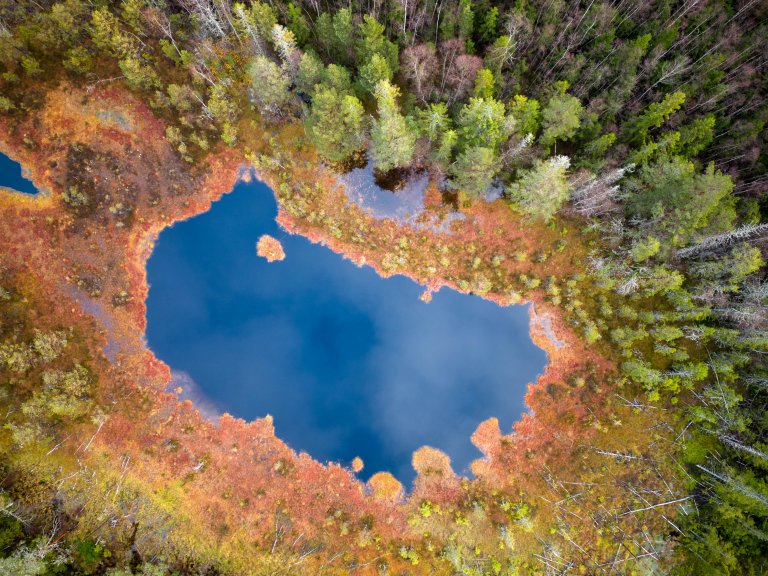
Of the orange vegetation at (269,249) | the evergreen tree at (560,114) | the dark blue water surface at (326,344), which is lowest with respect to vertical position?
the dark blue water surface at (326,344)

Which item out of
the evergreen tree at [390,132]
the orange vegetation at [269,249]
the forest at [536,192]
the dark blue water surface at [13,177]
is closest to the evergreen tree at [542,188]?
the forest at [536,192]

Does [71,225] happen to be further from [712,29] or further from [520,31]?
[712,29]

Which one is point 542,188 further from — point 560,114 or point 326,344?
point 326,344

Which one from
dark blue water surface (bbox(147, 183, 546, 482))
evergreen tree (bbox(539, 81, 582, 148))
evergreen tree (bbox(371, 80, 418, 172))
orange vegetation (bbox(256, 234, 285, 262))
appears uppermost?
evergreen tree (bbox(539, 81, 582, 148))

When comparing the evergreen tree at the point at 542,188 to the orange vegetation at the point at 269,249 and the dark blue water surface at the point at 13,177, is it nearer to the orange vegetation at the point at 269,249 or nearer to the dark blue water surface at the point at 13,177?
the orange vegetation at the point at 269,249

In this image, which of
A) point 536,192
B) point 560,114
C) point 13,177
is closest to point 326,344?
point 536,192

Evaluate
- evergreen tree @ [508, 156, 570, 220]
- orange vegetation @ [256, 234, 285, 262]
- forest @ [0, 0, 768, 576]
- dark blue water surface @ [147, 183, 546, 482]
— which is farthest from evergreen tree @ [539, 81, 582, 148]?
orange vegetation @ [256, 234, 285, 262]

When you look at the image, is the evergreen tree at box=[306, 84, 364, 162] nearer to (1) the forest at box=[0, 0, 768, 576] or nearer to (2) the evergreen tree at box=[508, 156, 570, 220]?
(1) the forest at box=[0, 0, 768, 576]
